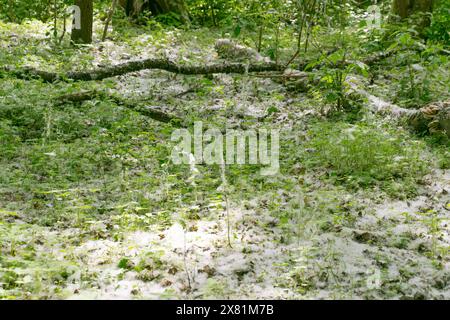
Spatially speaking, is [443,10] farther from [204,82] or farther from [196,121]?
[196,121]

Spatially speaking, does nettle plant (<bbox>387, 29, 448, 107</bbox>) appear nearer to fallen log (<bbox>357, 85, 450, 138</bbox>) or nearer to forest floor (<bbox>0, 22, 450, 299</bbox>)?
forest floor (<bbox>0, 22, 450, 299</bbox>)

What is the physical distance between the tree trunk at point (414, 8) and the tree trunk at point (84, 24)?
6.51m

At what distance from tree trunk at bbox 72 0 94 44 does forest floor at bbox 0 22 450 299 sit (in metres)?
2.79

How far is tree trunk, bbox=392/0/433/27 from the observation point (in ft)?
38.6

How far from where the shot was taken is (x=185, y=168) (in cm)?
663

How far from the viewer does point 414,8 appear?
11.9 m
